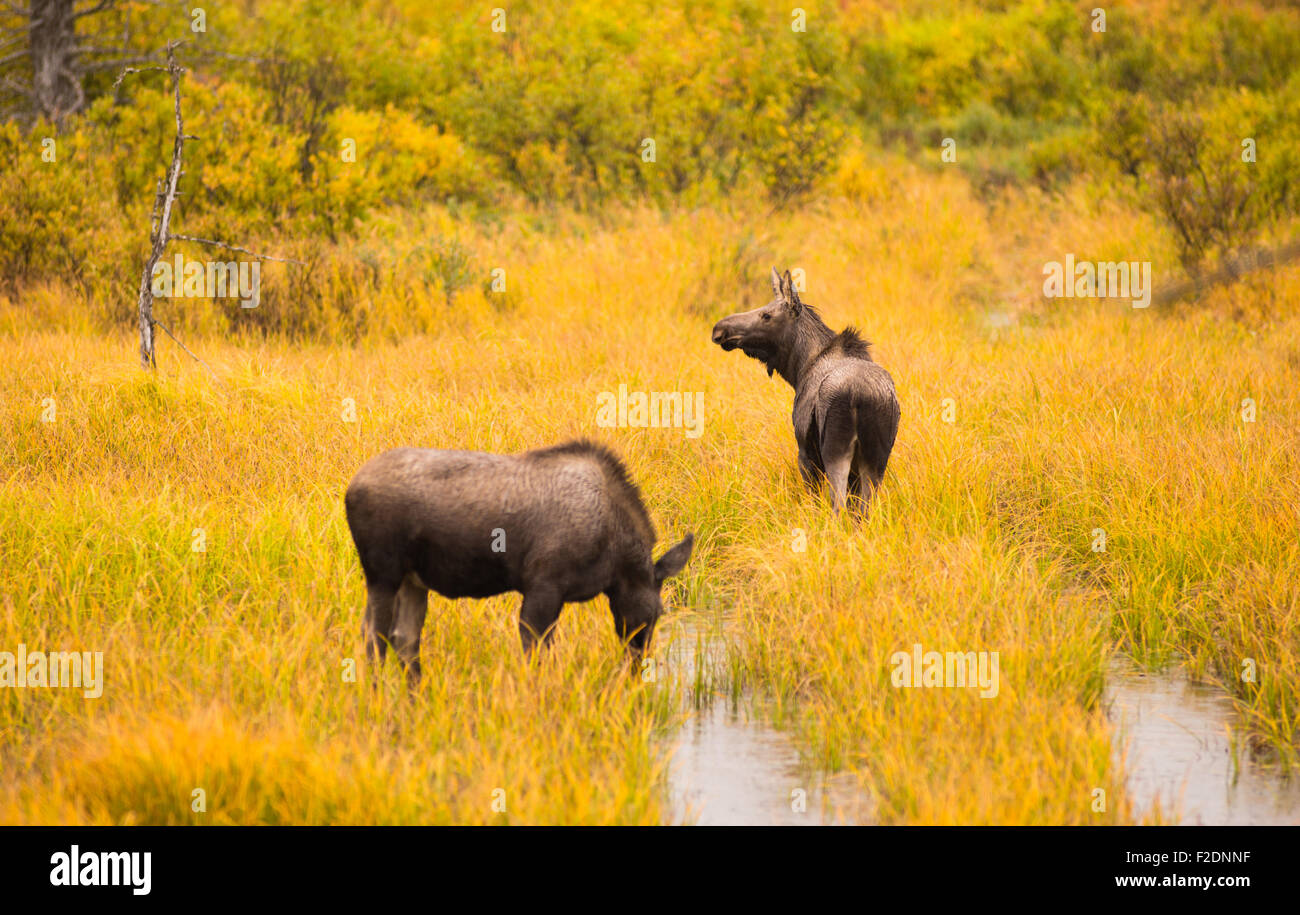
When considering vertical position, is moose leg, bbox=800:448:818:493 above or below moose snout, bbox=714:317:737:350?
below

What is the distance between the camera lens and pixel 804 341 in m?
7.67

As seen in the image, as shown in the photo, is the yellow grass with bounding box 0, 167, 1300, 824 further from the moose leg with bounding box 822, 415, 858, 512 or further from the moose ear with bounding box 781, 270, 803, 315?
the moose ear with bounding box 781, 270, 803, 315

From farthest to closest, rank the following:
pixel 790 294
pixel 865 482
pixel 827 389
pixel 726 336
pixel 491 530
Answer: pixel 726 336 → pixel 790 294 → pixel 865 482 → pixel 827 389 → pixel 491 530

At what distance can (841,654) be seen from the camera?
564 cm

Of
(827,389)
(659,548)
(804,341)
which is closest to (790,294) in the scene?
(804,341)

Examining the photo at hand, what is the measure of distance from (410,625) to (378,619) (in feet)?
0.72

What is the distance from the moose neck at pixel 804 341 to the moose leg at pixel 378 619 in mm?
3336

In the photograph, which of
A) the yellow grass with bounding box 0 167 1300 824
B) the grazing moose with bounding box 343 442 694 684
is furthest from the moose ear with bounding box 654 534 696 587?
the yellow grass with bounding box 0 167 1300 824

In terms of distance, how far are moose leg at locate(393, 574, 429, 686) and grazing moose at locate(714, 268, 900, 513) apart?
253 cm

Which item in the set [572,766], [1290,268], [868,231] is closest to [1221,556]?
[572,766]

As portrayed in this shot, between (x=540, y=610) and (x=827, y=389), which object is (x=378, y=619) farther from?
(x=827, y=389)

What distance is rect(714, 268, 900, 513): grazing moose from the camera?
6809 mm

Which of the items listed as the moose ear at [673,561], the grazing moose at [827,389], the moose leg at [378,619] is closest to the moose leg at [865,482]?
the grazing moose at [827,389]

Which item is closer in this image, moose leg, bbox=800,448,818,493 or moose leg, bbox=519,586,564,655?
moose leg, bbox=519,586,564,655
